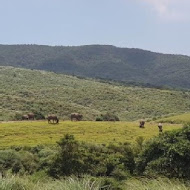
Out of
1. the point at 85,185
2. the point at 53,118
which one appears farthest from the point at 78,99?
the point at 85,185

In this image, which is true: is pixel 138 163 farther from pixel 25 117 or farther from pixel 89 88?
pixel 89 88

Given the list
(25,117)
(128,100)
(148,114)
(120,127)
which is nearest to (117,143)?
(120,127)

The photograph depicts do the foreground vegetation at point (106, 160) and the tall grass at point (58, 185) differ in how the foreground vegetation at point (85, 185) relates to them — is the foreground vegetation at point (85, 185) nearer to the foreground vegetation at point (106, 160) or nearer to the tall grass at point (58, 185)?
the tall grass at point (58, 185)

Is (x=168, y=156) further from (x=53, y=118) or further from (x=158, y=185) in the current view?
(x=53, y=118)

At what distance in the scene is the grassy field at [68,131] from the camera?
2208 inches

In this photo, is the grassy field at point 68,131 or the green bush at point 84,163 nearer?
the green bush at point 84,163

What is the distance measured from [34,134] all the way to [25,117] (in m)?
15.7

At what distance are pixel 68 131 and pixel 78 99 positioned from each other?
78687 millimetres

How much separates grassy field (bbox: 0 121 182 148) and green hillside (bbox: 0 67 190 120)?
38.4 metres

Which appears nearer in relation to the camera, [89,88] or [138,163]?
[138,163]

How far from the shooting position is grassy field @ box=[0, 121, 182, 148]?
5609 centimetres

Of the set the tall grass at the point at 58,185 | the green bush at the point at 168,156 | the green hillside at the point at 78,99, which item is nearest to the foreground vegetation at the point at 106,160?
the green bush at the point at 168,156

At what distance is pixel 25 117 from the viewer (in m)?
74.6

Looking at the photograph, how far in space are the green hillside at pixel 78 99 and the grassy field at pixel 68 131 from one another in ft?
126
